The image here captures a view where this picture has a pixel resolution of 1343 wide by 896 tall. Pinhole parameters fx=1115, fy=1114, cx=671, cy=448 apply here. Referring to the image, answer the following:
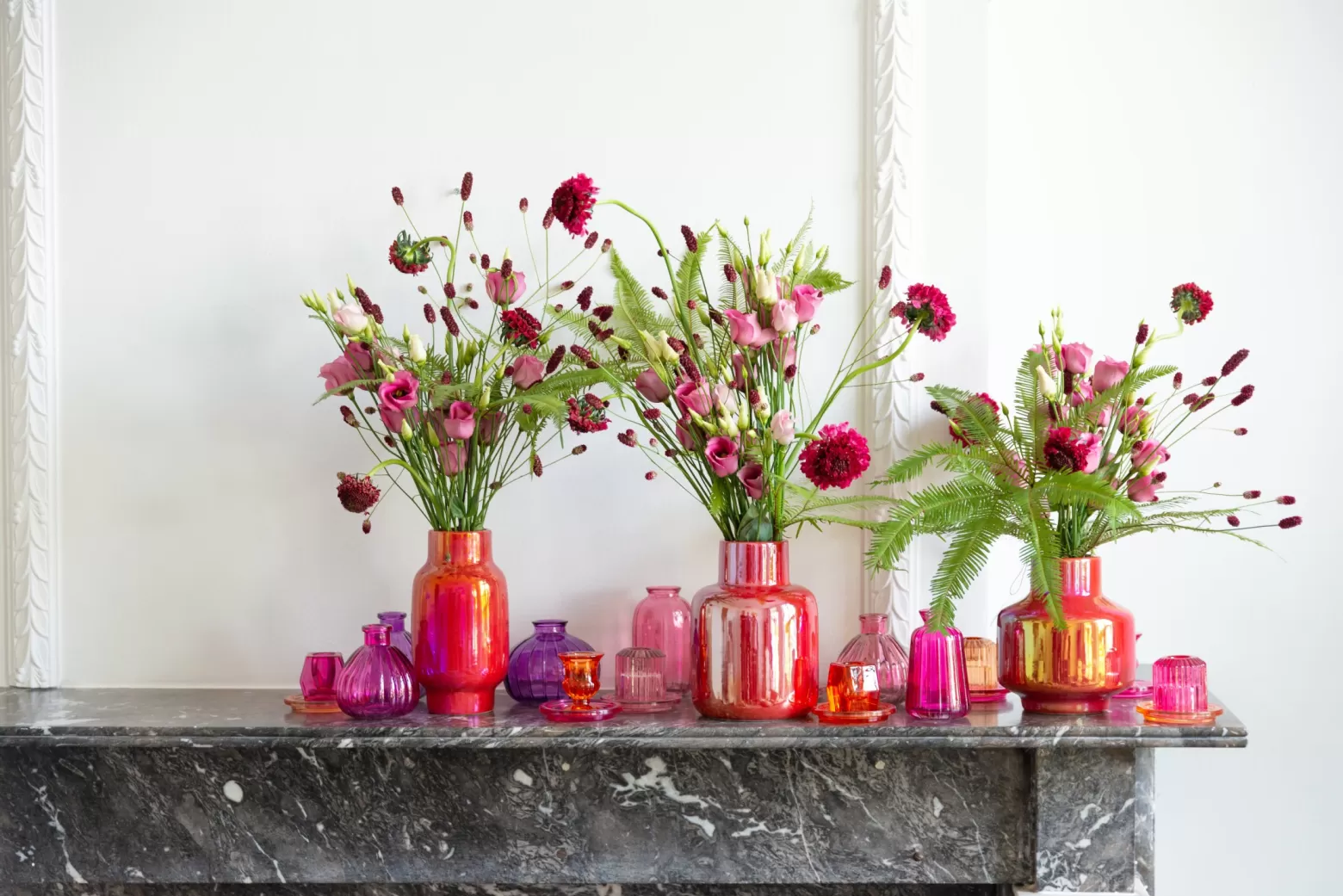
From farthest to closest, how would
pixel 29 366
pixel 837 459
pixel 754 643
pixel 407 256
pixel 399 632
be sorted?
pixel 29 366 < pixel 399 632 < pixel 407 256 < pixel 754 643 < pixel 837 459

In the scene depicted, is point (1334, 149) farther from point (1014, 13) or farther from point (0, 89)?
point (0, 89)

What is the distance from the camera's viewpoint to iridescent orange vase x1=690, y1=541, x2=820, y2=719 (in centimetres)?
154

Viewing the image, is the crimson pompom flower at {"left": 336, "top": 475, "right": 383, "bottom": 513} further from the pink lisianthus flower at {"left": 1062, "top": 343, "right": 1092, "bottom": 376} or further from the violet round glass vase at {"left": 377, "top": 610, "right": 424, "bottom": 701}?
the pink lisianthus flower at {"left": 1062, "top": 343, "right": 1092, "bottom": 376}

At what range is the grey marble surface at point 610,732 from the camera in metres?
1.46

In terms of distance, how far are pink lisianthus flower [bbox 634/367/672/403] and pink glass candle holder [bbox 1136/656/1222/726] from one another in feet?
2.57

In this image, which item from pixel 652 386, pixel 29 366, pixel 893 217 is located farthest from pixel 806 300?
pixel 29 366

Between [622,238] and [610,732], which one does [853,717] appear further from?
[622,238]

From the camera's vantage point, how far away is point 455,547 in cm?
162

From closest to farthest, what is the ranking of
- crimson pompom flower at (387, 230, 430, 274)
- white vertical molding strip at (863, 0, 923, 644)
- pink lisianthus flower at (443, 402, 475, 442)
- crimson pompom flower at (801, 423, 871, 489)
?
crimson pompom flower at (801, 423, 871, 489) → pink lisianthus flower at (443, 402, 475, 442) → crimson pompom flower at (387, 230, 430, 274) → white vertical molding strip at (863, 0, 923, 644)

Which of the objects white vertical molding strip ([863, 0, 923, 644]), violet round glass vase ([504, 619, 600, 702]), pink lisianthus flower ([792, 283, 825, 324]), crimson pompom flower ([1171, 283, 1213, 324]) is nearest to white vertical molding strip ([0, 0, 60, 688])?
violet round glass vase ([504, 619, 600, 702])

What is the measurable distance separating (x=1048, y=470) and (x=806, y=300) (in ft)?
1.37

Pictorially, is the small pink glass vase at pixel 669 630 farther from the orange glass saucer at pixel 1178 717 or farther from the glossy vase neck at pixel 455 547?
the orange glass saucer at pixel 1178 717

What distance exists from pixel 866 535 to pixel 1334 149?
3.49 ft

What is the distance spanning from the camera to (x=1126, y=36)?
76.7 inches
